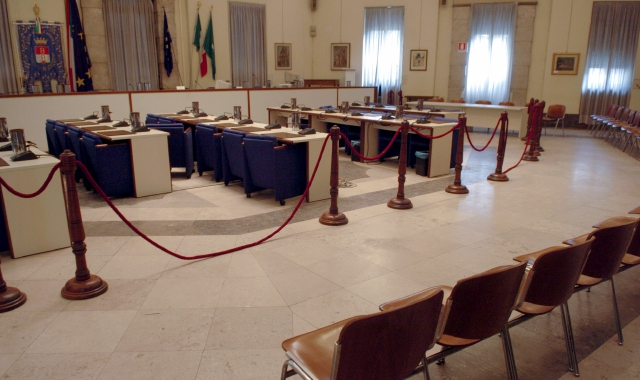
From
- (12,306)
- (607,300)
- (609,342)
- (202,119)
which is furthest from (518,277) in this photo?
(202,119)

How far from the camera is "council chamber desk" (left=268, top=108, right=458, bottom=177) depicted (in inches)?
294

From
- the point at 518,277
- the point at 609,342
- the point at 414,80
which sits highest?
the point at 414,80

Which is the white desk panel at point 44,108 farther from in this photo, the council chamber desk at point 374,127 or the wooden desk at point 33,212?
the wooden desk at point 33,212

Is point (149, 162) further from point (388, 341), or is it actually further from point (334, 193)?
point (388, 341)

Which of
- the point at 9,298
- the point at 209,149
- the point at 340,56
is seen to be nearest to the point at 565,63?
the point at 340,56

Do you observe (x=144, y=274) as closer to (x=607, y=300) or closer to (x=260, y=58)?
(x=607, y=300)

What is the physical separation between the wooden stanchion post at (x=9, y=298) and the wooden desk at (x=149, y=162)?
2.81 metres

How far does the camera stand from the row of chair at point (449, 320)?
1677mm

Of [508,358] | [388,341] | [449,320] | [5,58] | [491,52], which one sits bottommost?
[508,358]

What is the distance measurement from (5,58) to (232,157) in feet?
25.5

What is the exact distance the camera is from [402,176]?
5.64 m

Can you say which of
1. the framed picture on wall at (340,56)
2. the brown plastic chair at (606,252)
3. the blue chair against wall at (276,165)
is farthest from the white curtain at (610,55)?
the brown plastic chair at (606,252)

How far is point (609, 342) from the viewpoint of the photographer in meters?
2.91

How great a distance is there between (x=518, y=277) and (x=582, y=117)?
13906 millimetres
